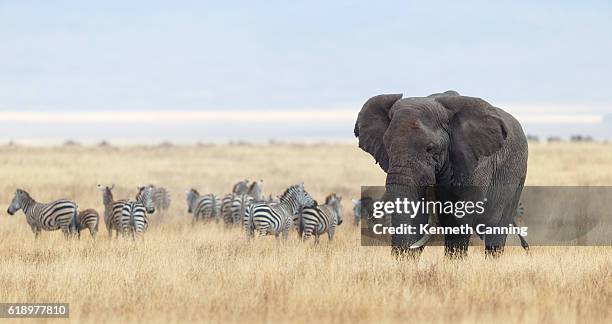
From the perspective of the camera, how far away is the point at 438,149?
43.0 ft

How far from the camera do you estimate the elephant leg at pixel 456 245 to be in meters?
14.3

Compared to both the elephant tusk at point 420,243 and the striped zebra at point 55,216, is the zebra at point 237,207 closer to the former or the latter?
the striped zebra at point 55,216

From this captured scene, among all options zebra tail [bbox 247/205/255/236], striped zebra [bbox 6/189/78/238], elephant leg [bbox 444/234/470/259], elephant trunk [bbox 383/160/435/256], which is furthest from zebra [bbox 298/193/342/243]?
elephant trunk [bbox 383/160/435/256]

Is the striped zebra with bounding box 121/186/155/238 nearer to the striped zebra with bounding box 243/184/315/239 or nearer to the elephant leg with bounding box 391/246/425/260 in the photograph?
the striped zebra with bounding box 243/184/315/239

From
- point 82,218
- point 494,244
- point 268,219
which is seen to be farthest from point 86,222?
point 494,244

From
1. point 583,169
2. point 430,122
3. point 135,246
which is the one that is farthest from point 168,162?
point 430,122

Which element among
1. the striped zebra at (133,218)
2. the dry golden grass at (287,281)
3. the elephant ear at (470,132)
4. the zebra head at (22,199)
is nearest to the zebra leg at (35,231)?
the dry golden grass at (287,281)

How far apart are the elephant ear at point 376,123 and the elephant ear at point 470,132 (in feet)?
2.45

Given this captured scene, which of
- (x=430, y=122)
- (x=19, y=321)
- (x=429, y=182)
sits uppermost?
(x=430, y=122)

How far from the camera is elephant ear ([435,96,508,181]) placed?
13672mm

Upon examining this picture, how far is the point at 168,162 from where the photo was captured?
57625 mm

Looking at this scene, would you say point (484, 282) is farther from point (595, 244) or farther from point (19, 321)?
point (595, 244)

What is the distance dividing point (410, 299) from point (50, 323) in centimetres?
401

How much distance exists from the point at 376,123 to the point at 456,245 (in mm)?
2144
